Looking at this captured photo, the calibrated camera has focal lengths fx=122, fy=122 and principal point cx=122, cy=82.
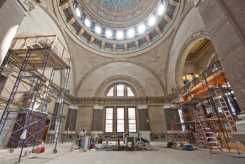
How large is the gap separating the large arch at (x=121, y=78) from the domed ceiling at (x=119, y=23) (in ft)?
6.40

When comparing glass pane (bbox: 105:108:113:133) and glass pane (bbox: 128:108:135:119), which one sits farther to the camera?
glass pane (bbox: 128:108:135:119)

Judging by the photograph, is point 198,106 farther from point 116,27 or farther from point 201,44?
point 116,27

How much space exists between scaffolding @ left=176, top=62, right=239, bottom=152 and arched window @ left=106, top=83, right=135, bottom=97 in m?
7.42

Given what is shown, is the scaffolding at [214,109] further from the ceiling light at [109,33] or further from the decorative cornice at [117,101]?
the ceiling light at [109,33]

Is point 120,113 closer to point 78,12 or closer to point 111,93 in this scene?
point 111,93

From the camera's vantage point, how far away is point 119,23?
1723cm

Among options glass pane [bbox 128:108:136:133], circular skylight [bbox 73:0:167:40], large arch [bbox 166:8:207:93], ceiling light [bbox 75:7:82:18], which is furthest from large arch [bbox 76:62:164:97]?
ceiling light [bbox 75:7:82:18]

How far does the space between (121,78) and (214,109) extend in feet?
37.7

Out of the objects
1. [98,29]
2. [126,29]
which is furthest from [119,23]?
[98,29]

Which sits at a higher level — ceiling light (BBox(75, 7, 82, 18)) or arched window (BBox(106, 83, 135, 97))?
ceiling light (BBox(75, 7, 82, 18))

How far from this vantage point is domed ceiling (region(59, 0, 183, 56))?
1378 centimetres

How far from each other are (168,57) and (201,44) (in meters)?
3.53

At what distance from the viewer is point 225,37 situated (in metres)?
2.80

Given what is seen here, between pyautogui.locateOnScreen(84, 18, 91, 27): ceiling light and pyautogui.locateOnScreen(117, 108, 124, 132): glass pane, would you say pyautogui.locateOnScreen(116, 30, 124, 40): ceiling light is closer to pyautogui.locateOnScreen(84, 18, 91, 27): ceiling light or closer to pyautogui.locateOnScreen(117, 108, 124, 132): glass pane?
pyautogui.locateOnScreen(84, 18, 91, 27): ceiling light
